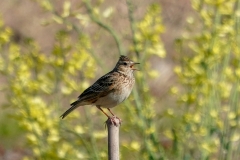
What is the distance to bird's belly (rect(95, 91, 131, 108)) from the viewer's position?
548 cm

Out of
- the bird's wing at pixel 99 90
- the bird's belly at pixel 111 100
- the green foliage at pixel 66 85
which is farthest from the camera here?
the green foliage at pixel 66 85

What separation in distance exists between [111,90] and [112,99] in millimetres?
125

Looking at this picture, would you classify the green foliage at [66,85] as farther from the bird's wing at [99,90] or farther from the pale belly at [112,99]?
the pale belly at [112,99]

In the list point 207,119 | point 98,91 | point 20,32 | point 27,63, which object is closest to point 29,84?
point 27,63

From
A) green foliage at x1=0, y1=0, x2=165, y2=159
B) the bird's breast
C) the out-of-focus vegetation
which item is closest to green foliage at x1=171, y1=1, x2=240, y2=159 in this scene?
the out-of-focus vegetation

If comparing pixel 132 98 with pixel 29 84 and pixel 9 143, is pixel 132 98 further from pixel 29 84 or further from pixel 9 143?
pixel 9 143

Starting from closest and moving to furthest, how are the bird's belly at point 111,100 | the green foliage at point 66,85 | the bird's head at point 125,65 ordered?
the bird's belly at point 111,100, the bird's head at point 125,65, the green foliage at point 66,85

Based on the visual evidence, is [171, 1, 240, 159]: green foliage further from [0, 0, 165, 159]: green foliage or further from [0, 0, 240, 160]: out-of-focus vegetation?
[0, 0, 165, 159]: green foliage

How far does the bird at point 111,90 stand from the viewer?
5.54 m

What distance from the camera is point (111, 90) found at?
5629 millimetres

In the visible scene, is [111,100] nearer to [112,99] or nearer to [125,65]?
[112,99]

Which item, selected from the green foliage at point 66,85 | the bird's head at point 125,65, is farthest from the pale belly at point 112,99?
the green foliage at point 66,85

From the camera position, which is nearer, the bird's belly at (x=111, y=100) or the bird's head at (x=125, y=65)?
the bird's belly at (x=111, y=100)

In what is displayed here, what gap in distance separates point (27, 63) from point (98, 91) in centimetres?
85
